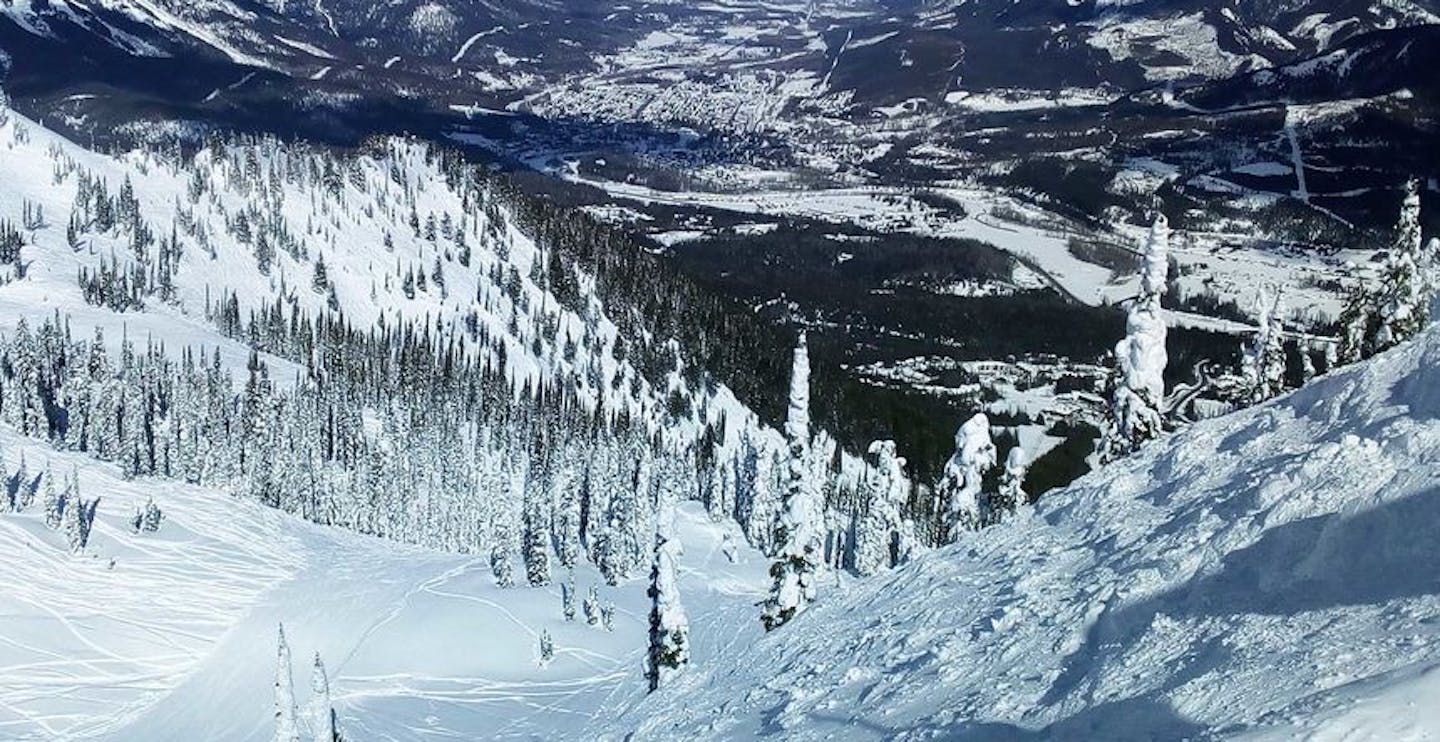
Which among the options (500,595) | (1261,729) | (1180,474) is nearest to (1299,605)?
(1261,729)

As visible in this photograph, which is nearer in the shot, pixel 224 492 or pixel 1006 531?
pixel 1006 531

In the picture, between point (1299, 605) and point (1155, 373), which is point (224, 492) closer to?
point (1155, 373)

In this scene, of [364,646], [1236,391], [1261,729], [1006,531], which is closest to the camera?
[1261,729]

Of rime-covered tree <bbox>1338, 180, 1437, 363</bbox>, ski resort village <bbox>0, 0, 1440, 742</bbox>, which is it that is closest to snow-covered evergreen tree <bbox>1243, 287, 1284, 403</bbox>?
ski resort village <bbox>0, 0, 1440, 742</bbox>

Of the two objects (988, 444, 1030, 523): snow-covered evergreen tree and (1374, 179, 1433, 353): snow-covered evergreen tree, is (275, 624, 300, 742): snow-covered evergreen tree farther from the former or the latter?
(1374, 179, 1433, 353): snow-covered evergreen tree

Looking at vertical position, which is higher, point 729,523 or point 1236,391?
point 1236,391

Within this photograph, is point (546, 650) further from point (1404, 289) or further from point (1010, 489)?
point (1404, 289)

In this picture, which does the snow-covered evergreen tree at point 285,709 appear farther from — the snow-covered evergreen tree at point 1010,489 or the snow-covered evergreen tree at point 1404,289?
the snow-covered evergreen tree at point 1404,289

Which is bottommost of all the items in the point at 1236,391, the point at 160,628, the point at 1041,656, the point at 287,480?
the point at 287,480
